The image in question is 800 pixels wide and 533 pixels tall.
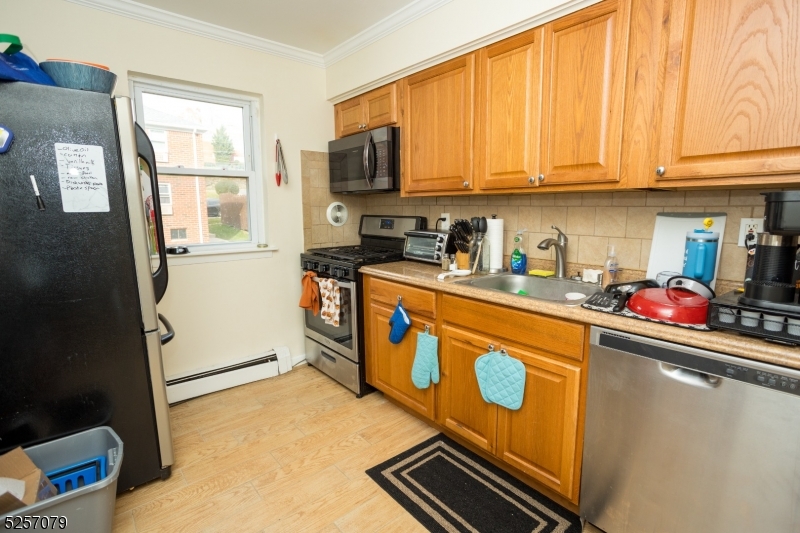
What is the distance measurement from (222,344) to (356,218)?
1481mm

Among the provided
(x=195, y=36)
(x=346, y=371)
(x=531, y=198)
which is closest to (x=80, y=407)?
(x=346, y=371)

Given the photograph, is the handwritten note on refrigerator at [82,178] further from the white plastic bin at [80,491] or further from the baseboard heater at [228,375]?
the baseboard heater at [228,375]

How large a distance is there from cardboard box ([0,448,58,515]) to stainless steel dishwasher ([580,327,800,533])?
6.61 ft

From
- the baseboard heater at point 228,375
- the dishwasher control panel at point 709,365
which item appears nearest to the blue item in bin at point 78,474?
the baseboard heater at point 228,375

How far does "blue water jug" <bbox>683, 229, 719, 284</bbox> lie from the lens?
157cm

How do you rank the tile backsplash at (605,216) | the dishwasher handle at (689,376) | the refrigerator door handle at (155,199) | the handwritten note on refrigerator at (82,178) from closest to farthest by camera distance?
the dishwasher handle at (689,376)
the handwritten note on refrigerator at (82,178)
the tile backsplash at (605,216)
the refrigerator door handle at (155,199)

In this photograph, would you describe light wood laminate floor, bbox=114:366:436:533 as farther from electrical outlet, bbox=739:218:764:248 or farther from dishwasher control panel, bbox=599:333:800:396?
electrical outlet, bbox=739:218:764:248

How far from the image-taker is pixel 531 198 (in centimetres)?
229

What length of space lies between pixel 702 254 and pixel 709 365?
0.60 m

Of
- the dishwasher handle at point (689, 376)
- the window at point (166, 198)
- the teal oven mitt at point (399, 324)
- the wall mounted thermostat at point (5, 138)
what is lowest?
the teal oven mitt at point (399, 324)

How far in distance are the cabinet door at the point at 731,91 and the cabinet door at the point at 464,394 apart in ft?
3.58

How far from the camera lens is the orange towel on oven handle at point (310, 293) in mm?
2891

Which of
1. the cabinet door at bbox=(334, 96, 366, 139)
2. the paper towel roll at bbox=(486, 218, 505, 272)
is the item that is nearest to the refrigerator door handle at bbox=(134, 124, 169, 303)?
→ the cabinet door at bbox=(334, 96, 366, 139)

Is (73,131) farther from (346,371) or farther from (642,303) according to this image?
(642,303)
